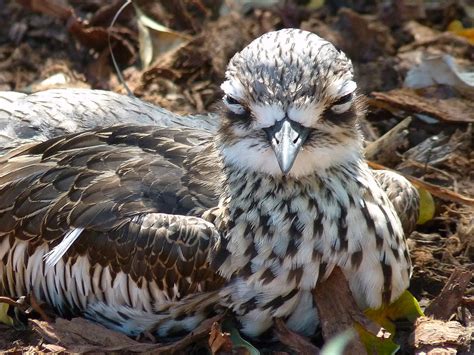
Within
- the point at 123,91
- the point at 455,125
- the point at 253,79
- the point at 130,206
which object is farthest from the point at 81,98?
the point at 455,125

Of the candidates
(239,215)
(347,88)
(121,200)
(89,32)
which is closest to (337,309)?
(239,215)

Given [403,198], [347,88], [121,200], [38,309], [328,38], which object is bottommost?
[38,309]

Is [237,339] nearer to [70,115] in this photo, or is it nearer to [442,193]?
[442,193]

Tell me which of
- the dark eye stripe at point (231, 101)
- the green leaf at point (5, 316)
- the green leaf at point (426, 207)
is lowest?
the green leaf at point (5, 316)

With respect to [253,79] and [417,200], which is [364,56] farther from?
[253,79]

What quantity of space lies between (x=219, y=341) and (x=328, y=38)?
2.80 m

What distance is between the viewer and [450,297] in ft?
16.5

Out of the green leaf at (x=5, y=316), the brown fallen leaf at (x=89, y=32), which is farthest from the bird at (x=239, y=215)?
the brown fallen leaf at (x=89, y=32)

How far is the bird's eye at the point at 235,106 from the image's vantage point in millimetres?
4629

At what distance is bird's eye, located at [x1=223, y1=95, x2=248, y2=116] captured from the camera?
15.2 ft

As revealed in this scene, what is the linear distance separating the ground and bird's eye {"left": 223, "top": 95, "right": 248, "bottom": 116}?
1447 mm

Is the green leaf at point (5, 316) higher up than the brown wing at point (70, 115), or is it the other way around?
the brown wing at point (70, 115)

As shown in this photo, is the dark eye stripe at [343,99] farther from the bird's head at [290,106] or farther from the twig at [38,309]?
the twig at [38,309]

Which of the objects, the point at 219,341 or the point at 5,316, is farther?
the point at 5,316
